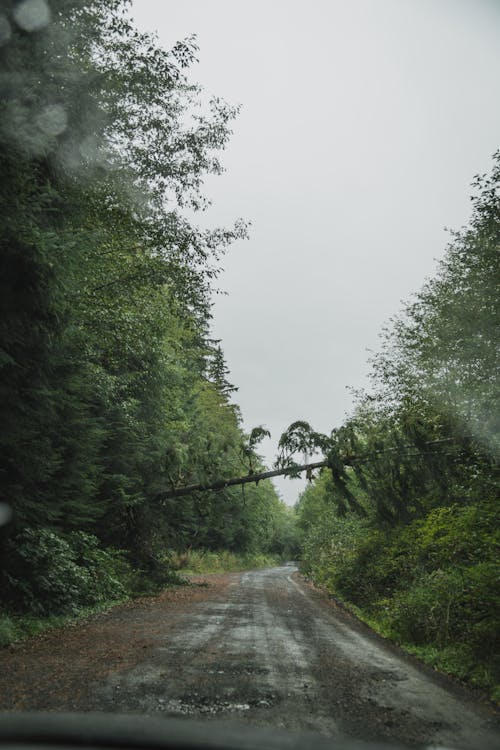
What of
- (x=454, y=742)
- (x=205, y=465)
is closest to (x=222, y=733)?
(x=454, y=742)

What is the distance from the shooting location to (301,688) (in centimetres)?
549

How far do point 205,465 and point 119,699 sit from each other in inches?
492

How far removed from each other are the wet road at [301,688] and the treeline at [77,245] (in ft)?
13.2

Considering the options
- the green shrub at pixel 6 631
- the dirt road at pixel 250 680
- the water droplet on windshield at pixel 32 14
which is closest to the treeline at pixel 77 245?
the water droplet on windshield at pixel 32 14

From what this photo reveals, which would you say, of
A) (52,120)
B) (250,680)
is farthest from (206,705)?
(52,120)

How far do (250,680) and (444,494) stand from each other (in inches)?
351

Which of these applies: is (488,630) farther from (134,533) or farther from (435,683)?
(134,533)

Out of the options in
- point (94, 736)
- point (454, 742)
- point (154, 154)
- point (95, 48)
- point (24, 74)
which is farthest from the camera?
point (154, 154)

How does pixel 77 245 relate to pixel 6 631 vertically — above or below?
above

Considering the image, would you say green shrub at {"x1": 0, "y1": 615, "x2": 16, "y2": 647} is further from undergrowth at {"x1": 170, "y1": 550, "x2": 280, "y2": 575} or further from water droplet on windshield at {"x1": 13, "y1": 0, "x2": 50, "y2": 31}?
undergrowth at {"x1": 170, "y1": 550, "x2": 280, "y2": 575}

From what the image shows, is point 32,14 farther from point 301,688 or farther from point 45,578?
point 301,688

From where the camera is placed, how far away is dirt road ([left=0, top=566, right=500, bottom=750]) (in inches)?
178

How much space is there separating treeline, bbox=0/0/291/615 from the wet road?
4.01m

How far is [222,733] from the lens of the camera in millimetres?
1674
